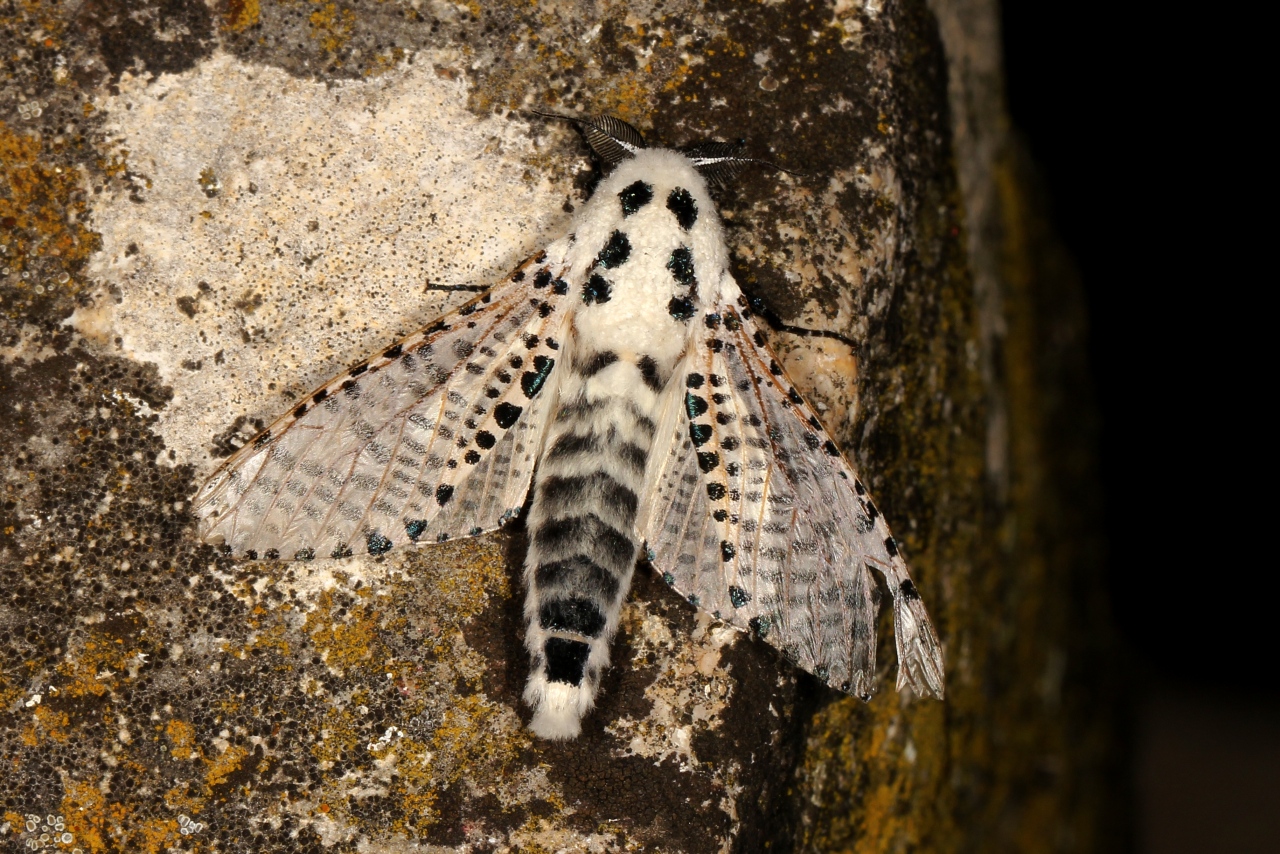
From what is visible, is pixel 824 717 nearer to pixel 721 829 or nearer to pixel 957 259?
pixel 721 829

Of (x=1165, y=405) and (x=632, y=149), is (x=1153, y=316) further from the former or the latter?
(x=632, y=149)

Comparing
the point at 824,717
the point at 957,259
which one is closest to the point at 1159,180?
the point at 957,259

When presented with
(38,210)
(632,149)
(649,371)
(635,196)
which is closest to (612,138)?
(632,149)

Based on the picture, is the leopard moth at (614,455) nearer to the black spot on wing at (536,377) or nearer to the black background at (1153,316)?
the black spot on wing at (536,377)

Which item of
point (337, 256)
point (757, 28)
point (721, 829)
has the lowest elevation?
point (721, 829)

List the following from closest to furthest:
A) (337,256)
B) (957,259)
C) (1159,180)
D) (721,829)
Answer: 1. (721,829)
2. (337,256)
3. (957,259)
4. (1159,180)

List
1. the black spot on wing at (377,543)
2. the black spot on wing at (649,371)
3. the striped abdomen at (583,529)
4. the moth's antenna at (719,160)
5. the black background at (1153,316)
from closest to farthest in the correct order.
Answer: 1. the striped abdomen at (583,529)
2. the black spot on wing at (377,543)
3. the black spot on wing at (649,371)
4. the moth's antenna at (719,160)
5. the black background at (1153,316)

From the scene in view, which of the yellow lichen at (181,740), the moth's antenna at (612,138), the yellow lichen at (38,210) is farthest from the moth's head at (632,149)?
the yellow lichen at (181,740)
